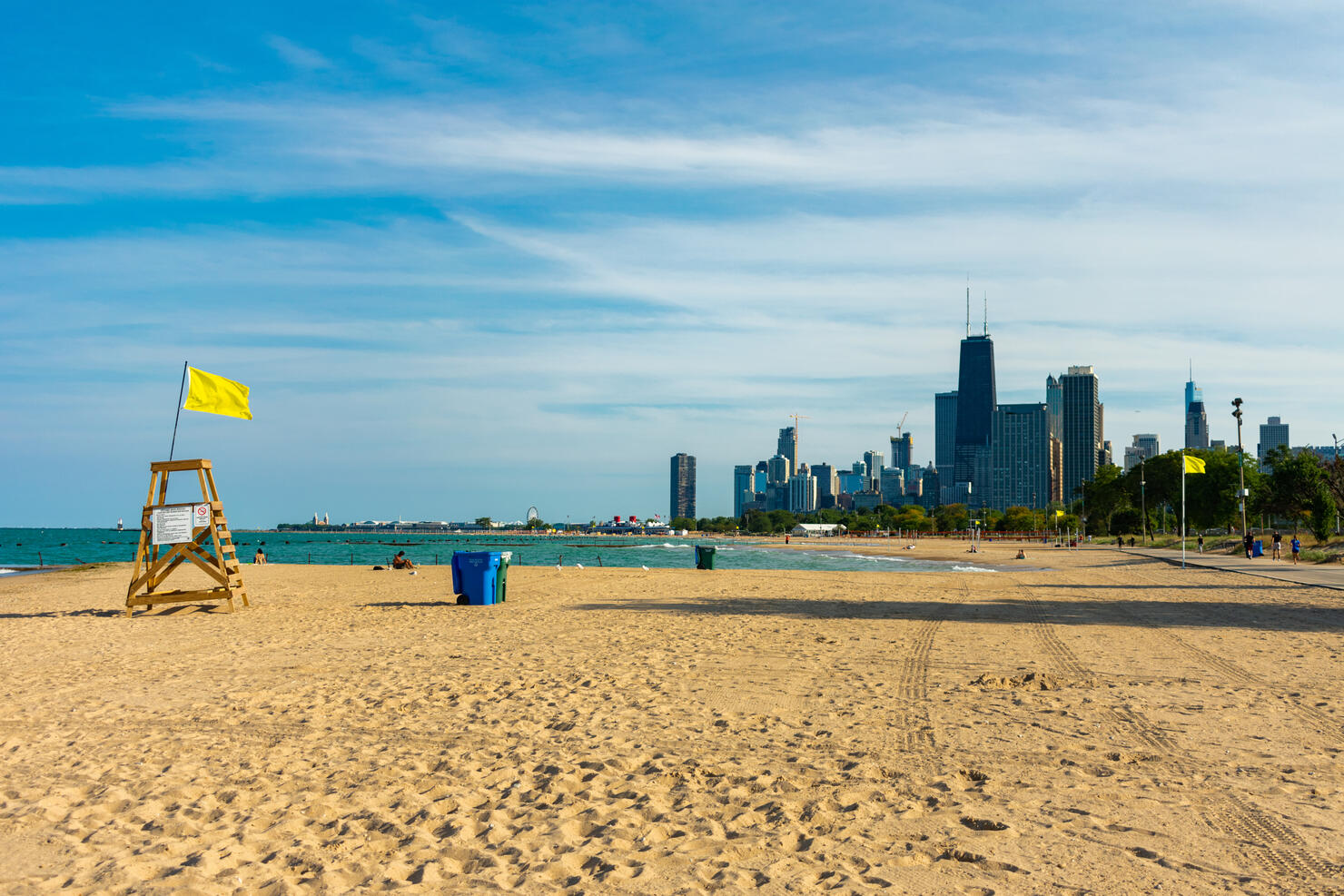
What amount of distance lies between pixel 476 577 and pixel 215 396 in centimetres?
672

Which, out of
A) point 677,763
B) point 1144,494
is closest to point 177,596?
point 677,763

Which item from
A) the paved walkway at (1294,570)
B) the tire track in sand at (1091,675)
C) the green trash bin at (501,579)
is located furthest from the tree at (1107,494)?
the green trash bin at (501,579)

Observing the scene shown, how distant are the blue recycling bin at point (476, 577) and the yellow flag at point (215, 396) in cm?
557

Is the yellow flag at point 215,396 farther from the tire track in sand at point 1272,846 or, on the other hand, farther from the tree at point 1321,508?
the tree at point 1321,508

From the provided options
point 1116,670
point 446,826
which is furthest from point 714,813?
point 1116,670

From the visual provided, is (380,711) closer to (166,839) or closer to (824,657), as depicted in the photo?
(166,839)

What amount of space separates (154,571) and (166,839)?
49.8 feet

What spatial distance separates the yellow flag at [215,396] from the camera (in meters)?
17.7

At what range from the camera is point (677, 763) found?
6434mm

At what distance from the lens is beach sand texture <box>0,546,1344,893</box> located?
4508 mm

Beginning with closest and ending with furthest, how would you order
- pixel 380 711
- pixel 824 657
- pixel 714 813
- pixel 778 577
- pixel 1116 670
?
1. pixel 714 813
2. pixel 380 711
3. pixel 1116 670
4. pixel 824 657
5. pixel 778 577

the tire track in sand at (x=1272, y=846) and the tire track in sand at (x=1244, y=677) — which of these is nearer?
the tire track in sand at (x=1272, y=846)

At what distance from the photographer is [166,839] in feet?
16.2

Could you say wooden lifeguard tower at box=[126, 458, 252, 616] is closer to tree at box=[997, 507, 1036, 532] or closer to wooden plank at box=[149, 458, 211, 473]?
wooden plank at box=[149, 458, 211, 473]
